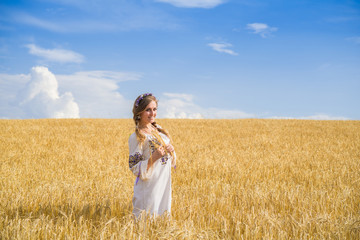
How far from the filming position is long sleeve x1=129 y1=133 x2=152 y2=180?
10.1ft

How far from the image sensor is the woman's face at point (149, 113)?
3238 millimetres

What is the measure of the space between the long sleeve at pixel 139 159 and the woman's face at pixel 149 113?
248 millimetres

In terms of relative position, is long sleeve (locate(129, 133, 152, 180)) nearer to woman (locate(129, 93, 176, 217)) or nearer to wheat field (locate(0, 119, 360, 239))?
woman (locate(129, 93, 176, 217))

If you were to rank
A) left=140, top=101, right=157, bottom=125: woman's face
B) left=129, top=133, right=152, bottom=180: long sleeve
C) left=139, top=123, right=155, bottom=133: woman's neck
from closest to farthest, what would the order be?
left=129, top=133, right=152, bottom=180: long sleeve
left=140, top=101, right=157, bottom=125: woman's face
left=139, top=123, right=155, bottom=133: woman's neck

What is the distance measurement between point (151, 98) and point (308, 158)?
7666 millimetres

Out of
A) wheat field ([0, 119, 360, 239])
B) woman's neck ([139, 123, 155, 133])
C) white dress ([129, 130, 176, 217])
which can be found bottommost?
wheat field ([0, 119, 360, 239])

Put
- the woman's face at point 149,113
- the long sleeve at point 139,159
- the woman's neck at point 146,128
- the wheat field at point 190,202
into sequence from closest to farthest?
the wheat field at point 190,202, the long sleeve at point 139,159, the woman's face at point 149,113, the woman's neck at point 146,128

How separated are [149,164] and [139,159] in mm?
176

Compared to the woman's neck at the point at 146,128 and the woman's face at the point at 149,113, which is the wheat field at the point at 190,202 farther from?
the woman's face at the point at 149,113

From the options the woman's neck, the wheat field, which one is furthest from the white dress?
the wheat field

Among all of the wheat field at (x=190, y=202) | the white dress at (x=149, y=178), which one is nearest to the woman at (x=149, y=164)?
→ the white dress at (x=149, y=178)

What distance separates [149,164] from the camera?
310cm

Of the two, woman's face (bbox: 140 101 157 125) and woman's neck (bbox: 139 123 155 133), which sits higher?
woman's face (bbox: 140 101 157 125)

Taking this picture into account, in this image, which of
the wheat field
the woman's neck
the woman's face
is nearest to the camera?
the wheat field
